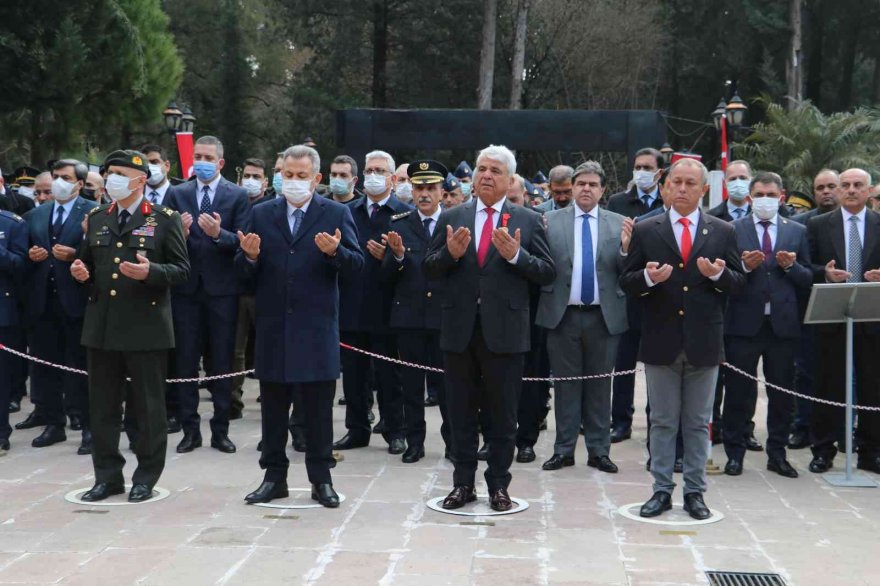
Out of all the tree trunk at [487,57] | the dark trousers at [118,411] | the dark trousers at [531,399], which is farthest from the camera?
the tree trunk at [487,57]

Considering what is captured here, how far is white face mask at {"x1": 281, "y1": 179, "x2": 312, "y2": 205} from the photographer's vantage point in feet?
22.3

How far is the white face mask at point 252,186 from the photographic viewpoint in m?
10.2

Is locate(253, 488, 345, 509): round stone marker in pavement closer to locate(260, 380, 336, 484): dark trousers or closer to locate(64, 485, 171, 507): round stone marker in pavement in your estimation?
locate(260, 380, 336, 484): dark trousers

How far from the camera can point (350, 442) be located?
350 inches

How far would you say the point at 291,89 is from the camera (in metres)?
34.5

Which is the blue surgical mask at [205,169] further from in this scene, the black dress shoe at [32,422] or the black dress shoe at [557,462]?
the black dress shoe at [557,462]

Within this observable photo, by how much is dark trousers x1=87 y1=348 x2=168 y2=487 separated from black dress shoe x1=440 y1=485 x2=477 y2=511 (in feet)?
6.30

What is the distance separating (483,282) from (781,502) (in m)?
2.56

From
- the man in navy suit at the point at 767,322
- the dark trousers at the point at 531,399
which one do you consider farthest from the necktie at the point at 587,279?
the man in navy suit at the point at 767,322

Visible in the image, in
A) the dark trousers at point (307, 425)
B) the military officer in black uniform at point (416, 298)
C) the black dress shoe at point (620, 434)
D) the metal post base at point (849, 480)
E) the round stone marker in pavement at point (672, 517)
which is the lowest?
the round stone marker in pavement at point (672, 517)

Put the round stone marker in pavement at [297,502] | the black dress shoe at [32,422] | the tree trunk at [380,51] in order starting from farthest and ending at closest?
the tree trunk at [380,51] → the black dress shoe at [32,422] → the round stone marker in pavement at [297,502]

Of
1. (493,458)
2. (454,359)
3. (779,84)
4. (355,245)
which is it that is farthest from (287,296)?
(779,84)

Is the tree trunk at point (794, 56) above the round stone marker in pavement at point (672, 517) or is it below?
above

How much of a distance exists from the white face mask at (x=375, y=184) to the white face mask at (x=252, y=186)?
185 cm
